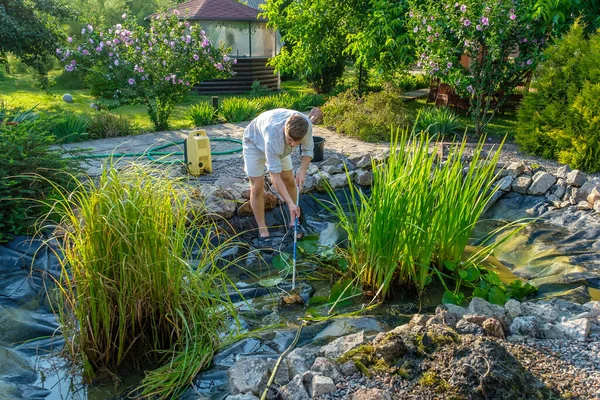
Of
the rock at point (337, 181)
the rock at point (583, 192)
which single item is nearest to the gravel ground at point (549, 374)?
the rock at point (583, 192)

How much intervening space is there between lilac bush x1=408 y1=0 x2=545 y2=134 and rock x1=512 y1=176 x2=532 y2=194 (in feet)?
7.10

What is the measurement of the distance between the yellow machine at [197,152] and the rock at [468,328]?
364 cm

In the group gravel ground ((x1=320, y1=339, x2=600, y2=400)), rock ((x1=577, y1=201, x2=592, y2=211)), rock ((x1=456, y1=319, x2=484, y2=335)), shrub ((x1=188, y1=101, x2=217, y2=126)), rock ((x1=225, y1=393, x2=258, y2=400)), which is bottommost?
rock ((x1=577, y1=201, x2=592, y2=211))

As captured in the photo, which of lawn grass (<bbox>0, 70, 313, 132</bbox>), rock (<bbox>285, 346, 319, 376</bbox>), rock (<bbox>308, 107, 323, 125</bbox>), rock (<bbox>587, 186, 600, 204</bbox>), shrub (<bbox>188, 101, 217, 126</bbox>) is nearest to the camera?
rock (<bbox>285, 346, 319, 376</bbox>)

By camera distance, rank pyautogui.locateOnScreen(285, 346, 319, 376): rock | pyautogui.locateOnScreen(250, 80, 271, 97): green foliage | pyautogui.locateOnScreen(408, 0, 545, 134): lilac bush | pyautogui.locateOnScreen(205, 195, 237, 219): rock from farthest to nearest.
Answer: pyautogui.locateOnScreen(250, 80, 271, 97): green foliage
pyautogui.locateOnScreen(408, 0, 545, 134): lilac bush
pyautogui.locateOnScreen(205, 195, 237, 219): rock
pyautogui.locateOnScreen(285, 346, 319, 376): rock

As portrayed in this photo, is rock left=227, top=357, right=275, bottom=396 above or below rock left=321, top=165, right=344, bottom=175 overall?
below

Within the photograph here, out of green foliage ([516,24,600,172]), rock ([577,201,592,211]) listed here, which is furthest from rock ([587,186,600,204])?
green foliage ([516,24,600,172])

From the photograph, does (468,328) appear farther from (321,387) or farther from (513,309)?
(321,387)

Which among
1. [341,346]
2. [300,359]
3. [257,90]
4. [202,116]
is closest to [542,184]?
[341,346]

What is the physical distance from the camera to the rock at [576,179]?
5.64 m

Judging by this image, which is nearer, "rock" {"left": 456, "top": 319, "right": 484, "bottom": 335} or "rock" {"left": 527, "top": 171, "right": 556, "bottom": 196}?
"rock" {"left": 456, "top": 319, "right": 484, "bottom": 335}

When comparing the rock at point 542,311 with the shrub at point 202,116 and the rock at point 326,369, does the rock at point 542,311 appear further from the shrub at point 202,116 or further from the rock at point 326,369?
the shrub at point 202,116

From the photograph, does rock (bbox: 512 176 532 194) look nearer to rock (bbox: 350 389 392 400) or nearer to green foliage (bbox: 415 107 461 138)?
green foliage (bbox: 415 107 461 138)

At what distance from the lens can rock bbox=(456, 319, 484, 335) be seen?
110 inches
